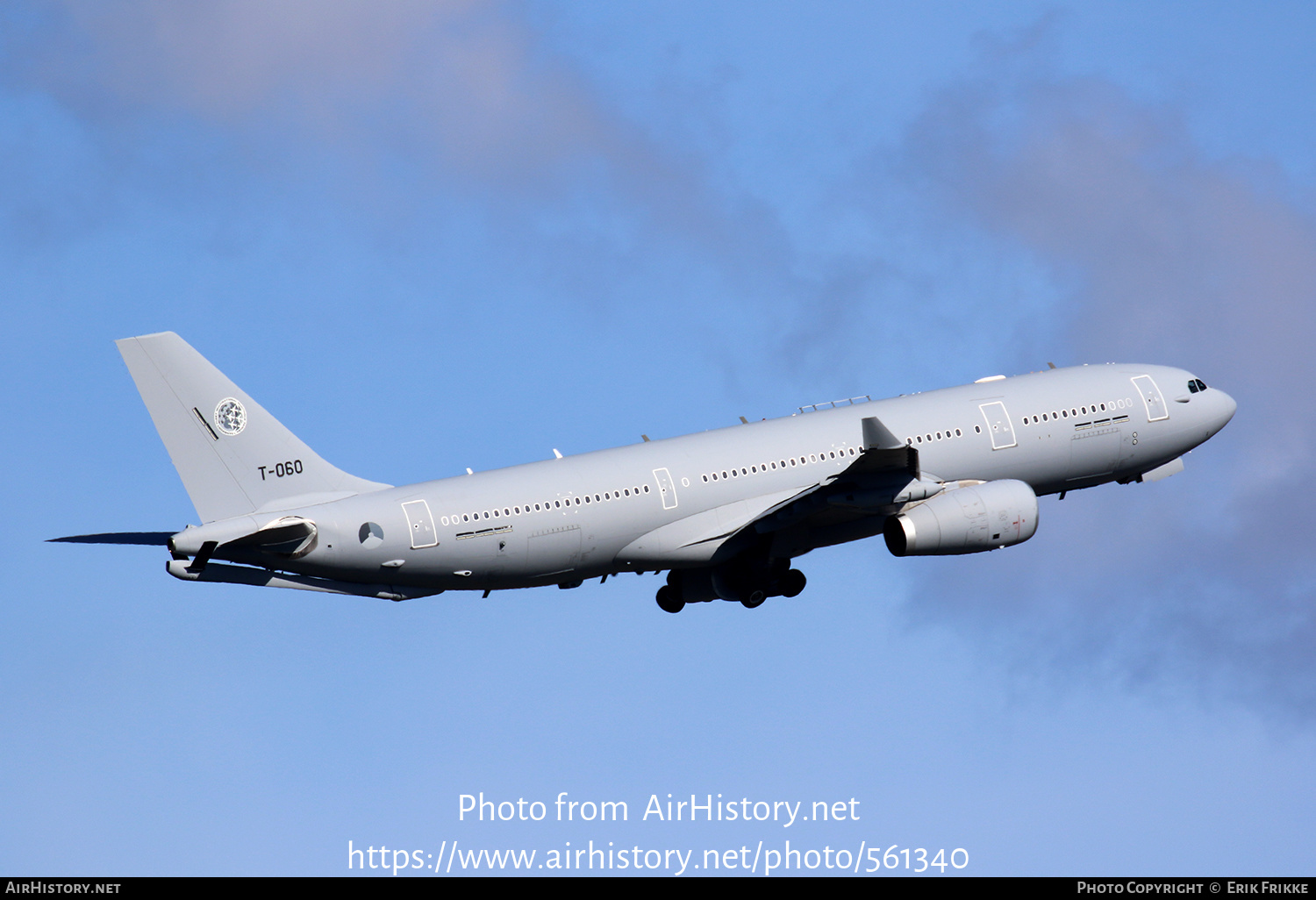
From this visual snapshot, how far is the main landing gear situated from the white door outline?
8288mm

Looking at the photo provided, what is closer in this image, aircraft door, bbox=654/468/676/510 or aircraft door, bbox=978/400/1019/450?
aircraft door, bbox=654/468/676/510

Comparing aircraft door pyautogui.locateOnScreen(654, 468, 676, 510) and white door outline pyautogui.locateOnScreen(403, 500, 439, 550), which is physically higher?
aircraft door pyautogui.locateOnScreen(654, 468, 676, 510)

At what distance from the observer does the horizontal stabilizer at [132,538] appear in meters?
45.4

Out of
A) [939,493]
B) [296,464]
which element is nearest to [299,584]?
[296,464]

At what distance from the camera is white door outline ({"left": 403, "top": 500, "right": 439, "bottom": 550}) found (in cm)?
4616

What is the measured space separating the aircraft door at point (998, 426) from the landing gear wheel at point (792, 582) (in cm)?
665

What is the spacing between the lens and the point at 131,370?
149 ft

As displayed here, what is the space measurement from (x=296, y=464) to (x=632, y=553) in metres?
9.11

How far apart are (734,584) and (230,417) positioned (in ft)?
50.6

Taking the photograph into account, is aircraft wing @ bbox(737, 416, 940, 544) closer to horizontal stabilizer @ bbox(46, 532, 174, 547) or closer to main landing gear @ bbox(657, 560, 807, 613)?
main landing gear @ bbox(657, 560, 807, 613)

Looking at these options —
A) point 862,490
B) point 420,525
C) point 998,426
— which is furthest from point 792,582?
point 420,525

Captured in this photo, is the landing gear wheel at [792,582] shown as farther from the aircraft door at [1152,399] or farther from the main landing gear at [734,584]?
the aircraft door at [1152,399]

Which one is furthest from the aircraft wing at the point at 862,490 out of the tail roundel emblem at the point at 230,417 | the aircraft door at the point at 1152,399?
the tail roundel emblem at the point at 230,417

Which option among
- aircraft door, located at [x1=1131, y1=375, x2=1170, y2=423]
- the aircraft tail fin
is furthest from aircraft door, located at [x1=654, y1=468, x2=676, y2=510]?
aircraft door, located at [x1=1131, y1=375, x2=1170, y2=423]
